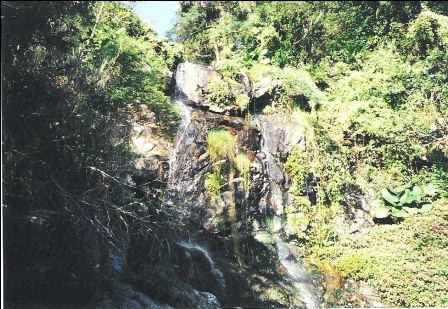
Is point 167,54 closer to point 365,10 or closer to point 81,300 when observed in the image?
point 365,10

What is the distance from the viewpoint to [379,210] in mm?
10164

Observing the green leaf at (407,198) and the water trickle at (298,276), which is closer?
the water trickle at (298,276)

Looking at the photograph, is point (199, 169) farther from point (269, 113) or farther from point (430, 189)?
point (430, 189)

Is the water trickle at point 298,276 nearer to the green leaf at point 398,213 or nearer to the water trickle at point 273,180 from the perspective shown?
the water trickle at point 273,180

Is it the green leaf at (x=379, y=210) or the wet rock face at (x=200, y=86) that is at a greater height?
the wet rock face at (x=200, y=86)

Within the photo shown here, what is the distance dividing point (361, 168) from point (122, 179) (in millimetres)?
7419

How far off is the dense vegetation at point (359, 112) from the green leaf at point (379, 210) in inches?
1.0

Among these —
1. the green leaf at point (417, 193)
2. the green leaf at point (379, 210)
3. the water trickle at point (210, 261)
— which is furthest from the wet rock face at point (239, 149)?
the green leaf at point (417, 193)

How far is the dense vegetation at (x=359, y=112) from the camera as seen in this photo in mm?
9133

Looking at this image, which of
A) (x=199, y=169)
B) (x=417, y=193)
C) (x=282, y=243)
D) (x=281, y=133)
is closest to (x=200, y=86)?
(x=281, y=133)

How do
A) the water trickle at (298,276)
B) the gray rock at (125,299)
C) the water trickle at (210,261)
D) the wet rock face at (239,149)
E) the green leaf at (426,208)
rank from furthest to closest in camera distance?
1. the green leaf at (426,208)
2. the wet rock face at (239,149)
3. the water trickle at (298,276)
4. the water trickle at (210,261)
5. the gray rock at (125,299)

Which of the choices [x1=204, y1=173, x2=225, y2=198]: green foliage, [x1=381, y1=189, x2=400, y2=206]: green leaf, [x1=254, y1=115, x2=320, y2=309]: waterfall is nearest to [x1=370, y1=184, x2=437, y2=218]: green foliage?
[x1=381, y1=189, x2=400, y2=206]: green leaf

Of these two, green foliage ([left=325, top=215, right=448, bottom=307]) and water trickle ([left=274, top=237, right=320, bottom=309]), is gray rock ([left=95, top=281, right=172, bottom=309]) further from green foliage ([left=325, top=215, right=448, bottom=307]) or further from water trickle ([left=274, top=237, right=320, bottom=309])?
green foliage ([left=325, top=215, right=448, bottom=307])

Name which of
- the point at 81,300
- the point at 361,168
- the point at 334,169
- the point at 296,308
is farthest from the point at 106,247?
the point at 361,168
